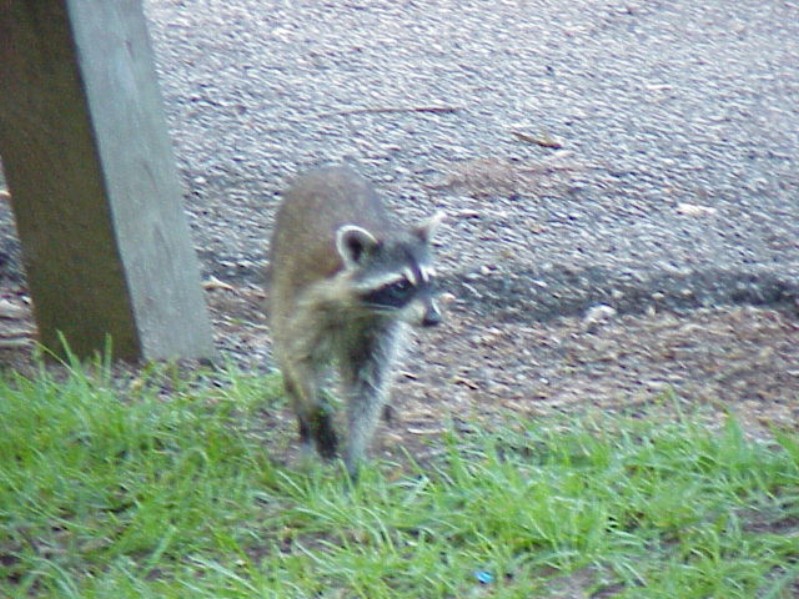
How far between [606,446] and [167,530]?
4.48 feet

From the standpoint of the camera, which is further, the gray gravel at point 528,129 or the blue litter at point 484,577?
the gray gravel at point 528,129

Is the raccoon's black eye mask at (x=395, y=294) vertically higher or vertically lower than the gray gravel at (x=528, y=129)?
higher

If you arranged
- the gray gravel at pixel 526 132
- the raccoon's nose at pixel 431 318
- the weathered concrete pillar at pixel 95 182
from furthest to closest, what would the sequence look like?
the gray gravel at pixel 526 132, the weathered concrete pillar at pixel 95 182, the raccoon's nose at pixel 431 318

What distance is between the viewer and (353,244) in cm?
445

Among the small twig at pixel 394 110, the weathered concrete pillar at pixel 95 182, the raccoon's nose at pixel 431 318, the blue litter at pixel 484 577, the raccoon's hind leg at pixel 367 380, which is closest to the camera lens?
the blue litter at pixel 484 577

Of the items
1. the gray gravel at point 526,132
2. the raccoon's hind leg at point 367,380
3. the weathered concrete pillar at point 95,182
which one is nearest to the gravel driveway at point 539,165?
the gray gravel at point 526,132

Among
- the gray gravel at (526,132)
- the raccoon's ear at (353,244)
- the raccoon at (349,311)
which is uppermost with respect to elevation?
the raccoon's ear at (353,244)

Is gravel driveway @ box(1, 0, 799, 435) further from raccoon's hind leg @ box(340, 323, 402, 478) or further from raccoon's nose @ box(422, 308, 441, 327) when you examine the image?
raccoon's nose @ box(422, 308, 441, 327)

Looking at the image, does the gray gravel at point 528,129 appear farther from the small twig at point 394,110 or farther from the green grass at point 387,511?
the green grass at point 387,511

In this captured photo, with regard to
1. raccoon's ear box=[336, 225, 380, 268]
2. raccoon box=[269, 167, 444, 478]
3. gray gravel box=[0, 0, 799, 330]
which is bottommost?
gray gravel box=[0, 0, 799, 330]

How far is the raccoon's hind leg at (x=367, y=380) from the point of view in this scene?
4461mm

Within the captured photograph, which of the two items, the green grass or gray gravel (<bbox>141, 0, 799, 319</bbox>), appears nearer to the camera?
the green grass

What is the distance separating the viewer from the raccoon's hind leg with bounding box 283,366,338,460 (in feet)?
14.8

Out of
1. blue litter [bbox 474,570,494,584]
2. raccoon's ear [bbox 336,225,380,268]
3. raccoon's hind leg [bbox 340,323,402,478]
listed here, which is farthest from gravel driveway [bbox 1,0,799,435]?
blue litter [bbox 474,570,494,584]
